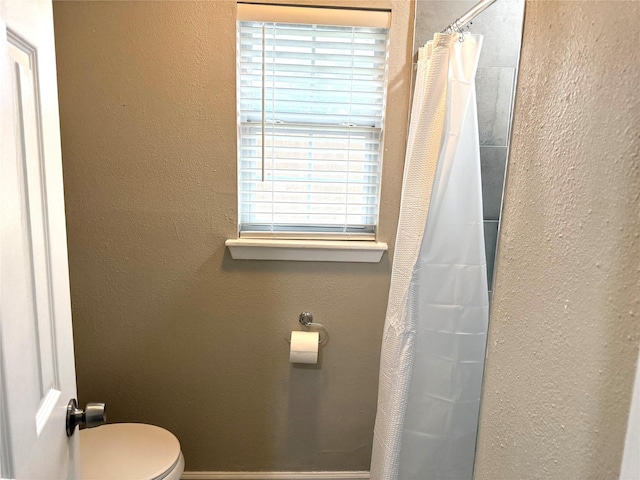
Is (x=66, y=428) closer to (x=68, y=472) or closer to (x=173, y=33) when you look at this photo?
(x=68, y=472)

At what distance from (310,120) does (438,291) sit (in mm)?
817

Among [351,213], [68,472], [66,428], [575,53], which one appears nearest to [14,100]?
[66,428]

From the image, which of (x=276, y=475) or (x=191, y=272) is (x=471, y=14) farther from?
(x=276, y=475)

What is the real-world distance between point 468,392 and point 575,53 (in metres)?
1.08

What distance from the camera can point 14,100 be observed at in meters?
0.68

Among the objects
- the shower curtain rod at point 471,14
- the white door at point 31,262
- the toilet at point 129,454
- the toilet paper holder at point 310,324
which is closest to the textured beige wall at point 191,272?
the toilet paper holder at point 310,324

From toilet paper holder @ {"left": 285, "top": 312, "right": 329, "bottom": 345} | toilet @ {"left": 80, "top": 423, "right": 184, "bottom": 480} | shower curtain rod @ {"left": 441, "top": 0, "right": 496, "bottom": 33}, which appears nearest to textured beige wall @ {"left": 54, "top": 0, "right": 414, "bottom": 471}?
toilet paper holder @ {"left": 285, "top": 312, "right": 329, "bottom": 345}

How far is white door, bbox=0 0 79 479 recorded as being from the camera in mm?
629

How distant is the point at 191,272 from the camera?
6.21ft

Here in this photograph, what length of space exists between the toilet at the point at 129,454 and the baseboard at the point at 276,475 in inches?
18.5

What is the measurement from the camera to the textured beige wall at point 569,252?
1.99 ft

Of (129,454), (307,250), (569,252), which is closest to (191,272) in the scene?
(307,250)

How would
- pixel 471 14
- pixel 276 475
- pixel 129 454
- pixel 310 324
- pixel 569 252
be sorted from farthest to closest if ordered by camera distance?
1. pixel 276 475
2. pixel 310 324
3. pixel 129 454
4. pixel 471 14
5. pixel 569 252

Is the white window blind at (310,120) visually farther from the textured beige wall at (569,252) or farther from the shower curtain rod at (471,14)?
the textured beige wall at (569,252)
